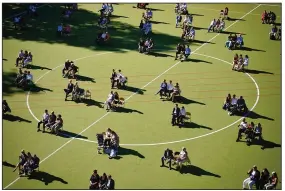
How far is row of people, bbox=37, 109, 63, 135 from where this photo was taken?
27438 millimetres

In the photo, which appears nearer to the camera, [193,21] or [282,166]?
[282,166]

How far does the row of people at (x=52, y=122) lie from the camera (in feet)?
90.0

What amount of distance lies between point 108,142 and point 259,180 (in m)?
7.95

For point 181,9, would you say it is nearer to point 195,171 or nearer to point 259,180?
point 195,171

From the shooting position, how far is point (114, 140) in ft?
84.8

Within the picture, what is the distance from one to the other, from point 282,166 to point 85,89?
45.8 ft

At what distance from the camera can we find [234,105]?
29.6m

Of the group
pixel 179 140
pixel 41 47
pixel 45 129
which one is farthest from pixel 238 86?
pixel 41 47

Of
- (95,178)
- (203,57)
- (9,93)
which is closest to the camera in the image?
(95,178)

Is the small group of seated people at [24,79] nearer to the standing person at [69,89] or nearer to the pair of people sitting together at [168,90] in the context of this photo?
the standing person at [69,89]

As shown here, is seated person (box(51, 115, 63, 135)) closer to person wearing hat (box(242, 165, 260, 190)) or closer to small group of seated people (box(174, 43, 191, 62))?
Answer: person wearing hat (box(242, 165, 260, 190))

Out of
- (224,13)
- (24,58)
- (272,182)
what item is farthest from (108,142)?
(224,13)

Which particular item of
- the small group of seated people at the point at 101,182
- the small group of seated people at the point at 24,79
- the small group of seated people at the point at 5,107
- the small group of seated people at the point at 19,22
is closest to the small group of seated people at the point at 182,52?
the small group of seated people at the point at 24,79

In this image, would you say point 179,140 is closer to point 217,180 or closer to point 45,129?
point 217,180
